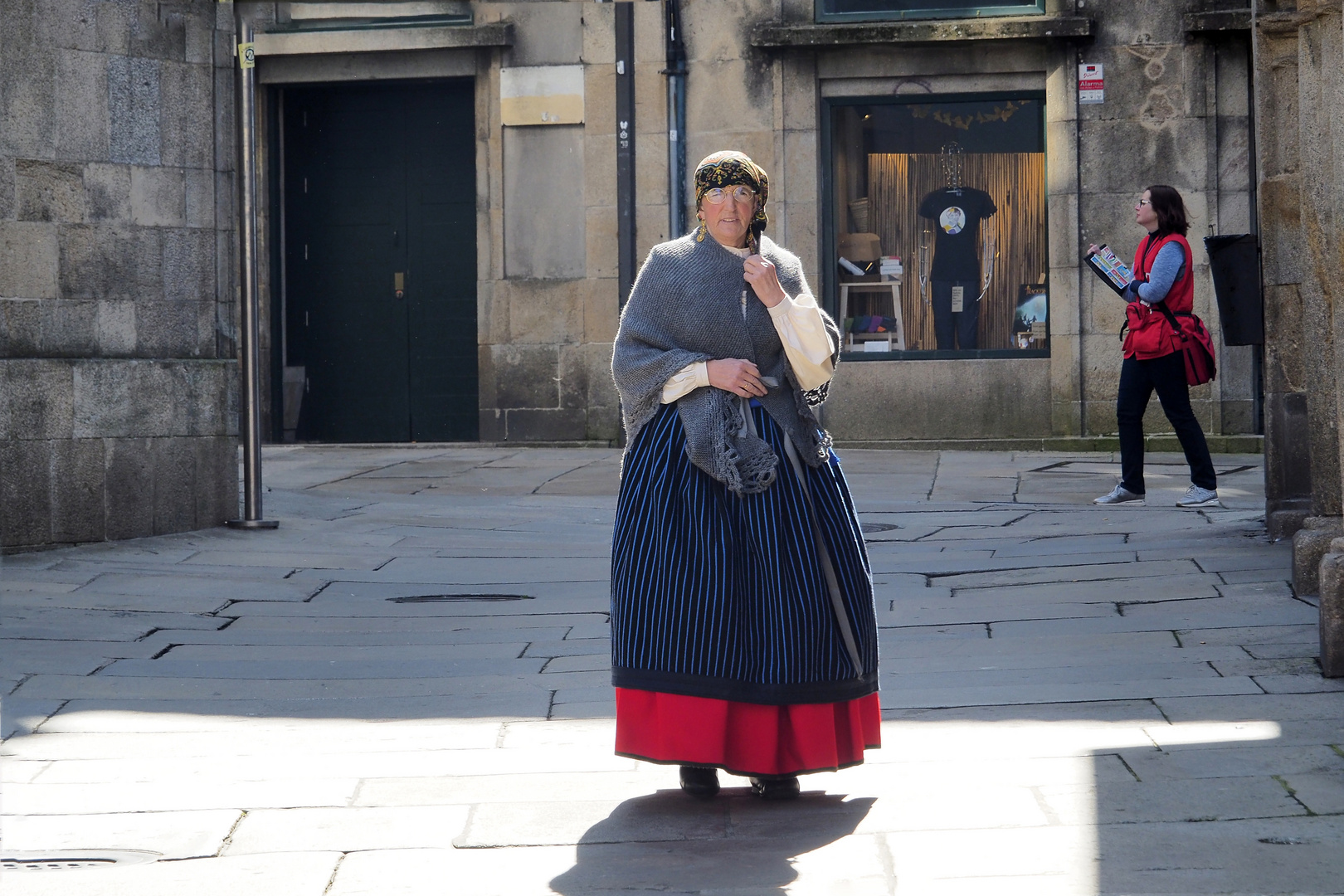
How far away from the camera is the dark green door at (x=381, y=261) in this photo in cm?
1641

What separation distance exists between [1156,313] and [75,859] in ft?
24.4

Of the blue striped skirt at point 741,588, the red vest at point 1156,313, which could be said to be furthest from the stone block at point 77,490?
the red vest at point 1156,313

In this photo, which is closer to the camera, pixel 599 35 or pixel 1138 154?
pixel 1138 154

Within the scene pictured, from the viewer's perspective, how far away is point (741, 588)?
4500mm

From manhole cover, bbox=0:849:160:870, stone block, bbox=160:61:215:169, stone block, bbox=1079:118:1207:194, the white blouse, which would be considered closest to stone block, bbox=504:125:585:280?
stone block, bbox=1079:118:1207:194

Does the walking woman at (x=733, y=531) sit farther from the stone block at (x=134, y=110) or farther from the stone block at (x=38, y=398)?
the stone block at (x=134, y=110)

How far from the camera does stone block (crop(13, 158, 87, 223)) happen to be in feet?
29.1

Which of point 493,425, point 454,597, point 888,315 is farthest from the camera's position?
point 493,425

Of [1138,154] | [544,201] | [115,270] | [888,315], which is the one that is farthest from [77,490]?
[1138,154]

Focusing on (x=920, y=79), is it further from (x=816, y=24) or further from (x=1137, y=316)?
(x=1137, y=316)

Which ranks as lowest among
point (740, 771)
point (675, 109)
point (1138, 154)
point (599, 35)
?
point (740, 771)

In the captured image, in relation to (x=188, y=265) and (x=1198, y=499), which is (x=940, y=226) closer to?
(x=1198, y=499)

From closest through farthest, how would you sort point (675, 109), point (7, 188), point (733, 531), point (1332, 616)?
point (733, 531) → point (1332, 616) → point (7, 188) → point (675, 109)

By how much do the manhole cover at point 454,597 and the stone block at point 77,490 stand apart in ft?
6.79
